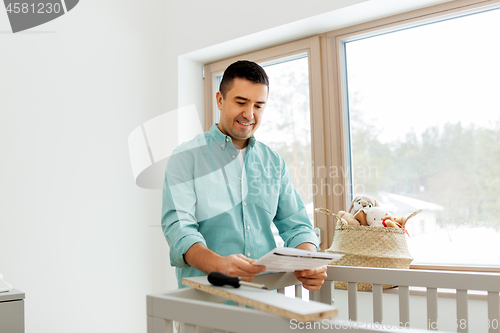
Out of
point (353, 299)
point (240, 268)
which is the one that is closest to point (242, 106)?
point (240, 268)

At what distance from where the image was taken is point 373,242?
1.52m

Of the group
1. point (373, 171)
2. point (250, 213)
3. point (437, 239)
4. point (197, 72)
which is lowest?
point (437, 239)

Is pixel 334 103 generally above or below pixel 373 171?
above

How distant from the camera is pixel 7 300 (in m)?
1.32

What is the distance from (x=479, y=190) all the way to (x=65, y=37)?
1897 mm

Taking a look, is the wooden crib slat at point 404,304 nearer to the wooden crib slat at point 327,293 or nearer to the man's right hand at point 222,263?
the wooden crib slat at point 327,293

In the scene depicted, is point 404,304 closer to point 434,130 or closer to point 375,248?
point 375,248

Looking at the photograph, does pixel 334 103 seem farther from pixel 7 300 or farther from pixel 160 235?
pixel 7 300

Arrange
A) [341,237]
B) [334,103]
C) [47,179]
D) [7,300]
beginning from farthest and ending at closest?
1. [334,103]
2. [47,179]
3. [341,237]
4. [7,300]

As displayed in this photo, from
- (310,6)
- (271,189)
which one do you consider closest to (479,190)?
(271,189)

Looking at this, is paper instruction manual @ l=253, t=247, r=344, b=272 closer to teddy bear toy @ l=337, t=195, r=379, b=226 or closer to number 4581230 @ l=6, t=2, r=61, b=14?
teddy bear toy @ l=337, t=195, r=379, b=226

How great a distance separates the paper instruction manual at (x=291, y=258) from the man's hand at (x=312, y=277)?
0.50 ft

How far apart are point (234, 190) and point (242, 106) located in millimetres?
241

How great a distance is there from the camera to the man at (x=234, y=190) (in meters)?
1.10
